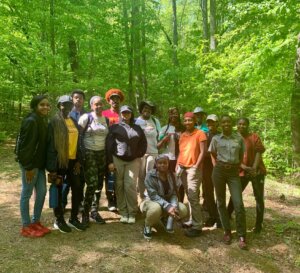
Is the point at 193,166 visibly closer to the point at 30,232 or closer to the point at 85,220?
the point at 85,220

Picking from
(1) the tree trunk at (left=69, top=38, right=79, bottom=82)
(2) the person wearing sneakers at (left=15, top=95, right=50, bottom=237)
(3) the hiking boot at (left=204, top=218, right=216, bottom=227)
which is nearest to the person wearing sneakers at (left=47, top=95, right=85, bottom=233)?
(2) the person wearing sneakers at (left=15, top=95, right=50, bottom=237)

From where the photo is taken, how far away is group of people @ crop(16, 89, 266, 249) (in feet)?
15.0

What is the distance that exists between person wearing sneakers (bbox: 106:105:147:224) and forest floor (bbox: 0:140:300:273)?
0.40 metres

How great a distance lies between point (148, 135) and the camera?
574 centimetres

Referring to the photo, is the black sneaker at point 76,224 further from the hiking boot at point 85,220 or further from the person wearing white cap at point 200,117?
the person wearing white cap at point 200,117

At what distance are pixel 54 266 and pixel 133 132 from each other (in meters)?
2.41

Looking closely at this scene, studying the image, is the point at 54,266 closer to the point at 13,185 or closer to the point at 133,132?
the point at 133,132

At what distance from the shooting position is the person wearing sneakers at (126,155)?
5.25m

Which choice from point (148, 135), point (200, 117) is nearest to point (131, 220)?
point (148, 135)

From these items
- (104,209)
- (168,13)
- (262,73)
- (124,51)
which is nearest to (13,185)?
(104,209)

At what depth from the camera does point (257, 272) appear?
430 centimetres

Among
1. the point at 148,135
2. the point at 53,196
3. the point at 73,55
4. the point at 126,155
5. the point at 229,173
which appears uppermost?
the point at 73,55

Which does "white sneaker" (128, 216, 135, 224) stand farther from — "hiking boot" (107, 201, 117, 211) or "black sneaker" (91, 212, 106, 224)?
"hiking boot" (107, 201, 117, 211)

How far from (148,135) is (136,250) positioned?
2102mm
